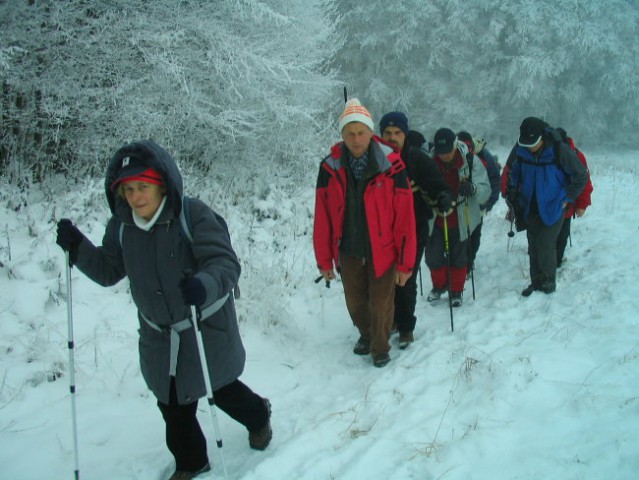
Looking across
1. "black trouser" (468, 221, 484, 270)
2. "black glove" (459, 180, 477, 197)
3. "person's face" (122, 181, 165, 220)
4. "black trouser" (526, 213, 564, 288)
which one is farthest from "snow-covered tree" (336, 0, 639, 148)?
"person's face" (122, 181, 165, 220)

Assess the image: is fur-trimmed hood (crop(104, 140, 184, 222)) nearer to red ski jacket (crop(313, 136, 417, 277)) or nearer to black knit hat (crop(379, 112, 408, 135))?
red ski jacket (crop(313, 136, 417, 277))

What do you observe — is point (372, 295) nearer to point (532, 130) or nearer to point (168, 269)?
point (168, 269)

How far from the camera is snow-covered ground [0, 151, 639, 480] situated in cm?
289

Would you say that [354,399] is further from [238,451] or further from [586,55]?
[586,55]

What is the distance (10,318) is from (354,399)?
3786 millimetres

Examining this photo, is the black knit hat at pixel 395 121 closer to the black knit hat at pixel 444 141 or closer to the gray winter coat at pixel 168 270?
the black knit hat at pixel 444 141

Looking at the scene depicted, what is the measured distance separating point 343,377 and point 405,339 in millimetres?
877

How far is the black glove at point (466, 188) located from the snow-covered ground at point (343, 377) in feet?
4.70

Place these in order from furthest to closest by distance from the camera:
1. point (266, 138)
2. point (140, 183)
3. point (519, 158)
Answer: point (266, 138) < point (519, 158) < point (140, 183)

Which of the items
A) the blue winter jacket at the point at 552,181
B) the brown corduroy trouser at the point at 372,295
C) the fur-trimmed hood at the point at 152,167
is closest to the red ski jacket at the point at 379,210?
the brown corduroy trouser at the point at 372,295

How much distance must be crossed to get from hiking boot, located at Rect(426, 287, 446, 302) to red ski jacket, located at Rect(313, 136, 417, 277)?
2.23 metres

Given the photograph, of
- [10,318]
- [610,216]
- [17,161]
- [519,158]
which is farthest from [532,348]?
[17,161]

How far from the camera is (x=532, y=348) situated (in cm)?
415

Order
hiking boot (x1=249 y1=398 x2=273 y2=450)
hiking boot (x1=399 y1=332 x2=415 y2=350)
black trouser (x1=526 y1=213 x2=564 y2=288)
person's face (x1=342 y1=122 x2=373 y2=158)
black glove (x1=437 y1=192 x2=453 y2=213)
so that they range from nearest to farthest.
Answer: hiking boot (x1=249 y1=398 x2=273 y2=450) → person's face (x1=342 y1=122 x2=373 y2=158) → black glove (x1=437 y1=192 x2=453 y2=213) → hiking boot (x1=399 y1=332 x2=415 y2=350) → black trouser (x1=526 y1=213 x2=564 y2=288)
